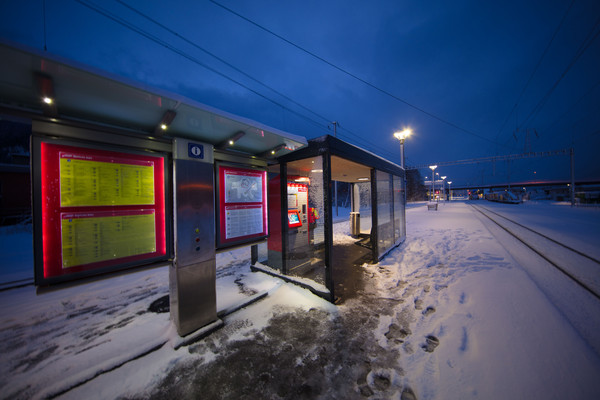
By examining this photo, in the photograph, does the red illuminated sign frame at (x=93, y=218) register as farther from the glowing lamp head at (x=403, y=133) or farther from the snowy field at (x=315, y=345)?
the glowing lamp head at (x=403, y=133)

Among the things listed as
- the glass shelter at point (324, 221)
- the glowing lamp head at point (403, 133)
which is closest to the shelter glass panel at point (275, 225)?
the glass shelter at point (324, 221)

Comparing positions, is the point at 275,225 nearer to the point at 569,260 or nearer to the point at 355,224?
the point at 355,224

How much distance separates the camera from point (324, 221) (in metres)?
3.50

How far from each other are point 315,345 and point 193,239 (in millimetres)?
2124

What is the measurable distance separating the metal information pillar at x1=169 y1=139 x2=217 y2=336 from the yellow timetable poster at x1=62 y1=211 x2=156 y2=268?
15.3 inches

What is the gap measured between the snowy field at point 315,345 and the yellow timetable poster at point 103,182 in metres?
1.83

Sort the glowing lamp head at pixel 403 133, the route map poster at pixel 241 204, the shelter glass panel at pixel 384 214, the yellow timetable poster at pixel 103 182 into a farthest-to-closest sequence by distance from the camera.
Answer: the glowing lamp head at pixel 403 133 < the shelter glass panel at pixel 384 214 < the route map poster at pixel 241 204 < the yellow timetable poster at pixel 103 182

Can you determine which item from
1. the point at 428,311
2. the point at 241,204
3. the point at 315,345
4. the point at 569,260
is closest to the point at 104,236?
the point at 241,204

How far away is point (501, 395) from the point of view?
69.9 inches

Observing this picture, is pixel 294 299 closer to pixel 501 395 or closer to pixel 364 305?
pixel 364 305

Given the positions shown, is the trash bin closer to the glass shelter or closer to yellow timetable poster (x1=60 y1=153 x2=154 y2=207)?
the glass shelter

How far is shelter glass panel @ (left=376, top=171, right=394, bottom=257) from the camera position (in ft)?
19.0

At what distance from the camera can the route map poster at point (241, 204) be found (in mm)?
3250

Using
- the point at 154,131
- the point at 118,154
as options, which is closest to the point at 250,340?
the point at 118,154
